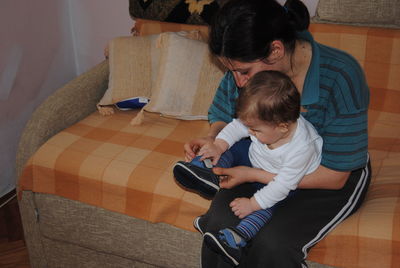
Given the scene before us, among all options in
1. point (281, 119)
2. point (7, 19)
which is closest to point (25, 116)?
point (7, 19)

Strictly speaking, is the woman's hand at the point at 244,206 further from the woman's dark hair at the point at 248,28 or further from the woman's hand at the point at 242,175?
the woman's dark hair at the point at 248,28

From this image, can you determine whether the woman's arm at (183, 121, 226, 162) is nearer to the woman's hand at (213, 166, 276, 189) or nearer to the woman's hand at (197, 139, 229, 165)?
the woman's hand at (197, 139, 229, 165)

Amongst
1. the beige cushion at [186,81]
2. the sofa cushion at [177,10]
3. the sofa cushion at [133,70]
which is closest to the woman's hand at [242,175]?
the beige cushion at [186,81]

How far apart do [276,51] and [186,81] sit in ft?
2.50

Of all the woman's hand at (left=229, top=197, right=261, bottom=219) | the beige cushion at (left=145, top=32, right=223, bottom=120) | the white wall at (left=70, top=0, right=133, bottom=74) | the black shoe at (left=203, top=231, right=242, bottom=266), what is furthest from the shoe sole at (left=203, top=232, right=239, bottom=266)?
the white wall at (left=70, top=0, right=133, bottom=74)

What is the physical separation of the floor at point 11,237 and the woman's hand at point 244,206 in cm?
117

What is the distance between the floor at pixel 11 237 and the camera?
2102 millimetres

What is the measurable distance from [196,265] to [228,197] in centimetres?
37

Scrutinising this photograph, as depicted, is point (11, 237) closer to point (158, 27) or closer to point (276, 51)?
point (158, 27)

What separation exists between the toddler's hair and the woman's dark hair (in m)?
0.07

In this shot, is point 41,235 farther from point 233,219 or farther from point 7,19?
point 7,19

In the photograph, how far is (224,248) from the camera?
1.29 metres

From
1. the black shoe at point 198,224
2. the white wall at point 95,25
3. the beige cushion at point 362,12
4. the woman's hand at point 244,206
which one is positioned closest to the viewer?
the woman's hand at point 244,206

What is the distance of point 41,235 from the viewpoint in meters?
1.94
